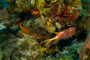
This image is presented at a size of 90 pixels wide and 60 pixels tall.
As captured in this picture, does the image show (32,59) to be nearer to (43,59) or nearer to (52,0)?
(43,59)

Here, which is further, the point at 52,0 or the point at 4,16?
the point at 4,16

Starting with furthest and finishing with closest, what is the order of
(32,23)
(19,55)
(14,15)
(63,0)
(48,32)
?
(14,15) < (32,23) < (48,32) < (63,0) < (19,55)

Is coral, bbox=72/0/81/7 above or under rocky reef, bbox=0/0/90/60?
above

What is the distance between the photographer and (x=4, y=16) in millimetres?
5336

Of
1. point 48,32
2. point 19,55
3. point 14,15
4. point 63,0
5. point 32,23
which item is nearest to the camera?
point 19,55

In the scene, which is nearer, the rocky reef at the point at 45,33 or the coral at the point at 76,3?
the rocky reef at the point at 45,33

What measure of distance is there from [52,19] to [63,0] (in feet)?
3.17

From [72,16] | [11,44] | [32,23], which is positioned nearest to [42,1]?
[32,23]

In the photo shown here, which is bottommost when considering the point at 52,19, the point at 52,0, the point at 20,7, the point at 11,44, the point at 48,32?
the point at 11,44

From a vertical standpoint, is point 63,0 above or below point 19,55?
above

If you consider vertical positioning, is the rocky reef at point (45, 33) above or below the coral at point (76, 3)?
below

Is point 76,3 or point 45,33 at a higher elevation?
point 76,3

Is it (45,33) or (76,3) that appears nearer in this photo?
(76,3)

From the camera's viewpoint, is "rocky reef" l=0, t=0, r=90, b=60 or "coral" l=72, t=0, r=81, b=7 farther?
"coral" l=72, t=0, r=81, b=7
